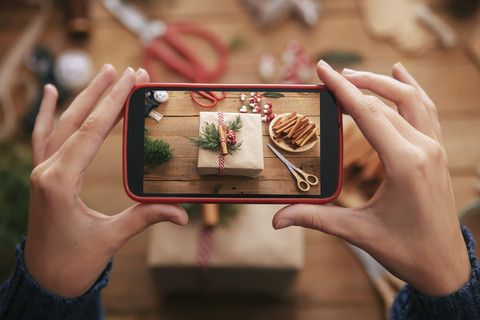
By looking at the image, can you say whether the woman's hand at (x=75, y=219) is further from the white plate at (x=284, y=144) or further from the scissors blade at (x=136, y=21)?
the scissors blade at (x=136, y=21)

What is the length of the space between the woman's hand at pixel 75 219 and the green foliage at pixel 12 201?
56 cm

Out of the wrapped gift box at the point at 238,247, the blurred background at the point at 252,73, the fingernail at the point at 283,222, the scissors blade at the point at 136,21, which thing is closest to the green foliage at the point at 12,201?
the blurred background at the point at 252,73

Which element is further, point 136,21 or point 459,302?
point 136,21

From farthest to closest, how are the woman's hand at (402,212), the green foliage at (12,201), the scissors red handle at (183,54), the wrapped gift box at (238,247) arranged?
the scissors red handle at (183,54)
the green foliage at (12,201)
the wrapped gift box at (238,247)
the woman's hand at (402,212)

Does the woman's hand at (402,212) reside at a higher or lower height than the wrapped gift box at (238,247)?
higher

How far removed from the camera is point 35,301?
0.68 meters

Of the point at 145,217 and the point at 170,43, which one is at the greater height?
the point at 170,43

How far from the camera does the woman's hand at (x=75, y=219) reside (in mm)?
642

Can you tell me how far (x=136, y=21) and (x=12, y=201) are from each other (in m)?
0.83

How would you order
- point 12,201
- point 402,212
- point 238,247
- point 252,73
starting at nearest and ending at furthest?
point 402,212
point 238,247
point 12,201
point 252,73

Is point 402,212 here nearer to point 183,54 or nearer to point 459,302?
point 459,302

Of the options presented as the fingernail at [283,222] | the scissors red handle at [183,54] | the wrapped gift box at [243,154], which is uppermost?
the scissors red handle at [183,54]

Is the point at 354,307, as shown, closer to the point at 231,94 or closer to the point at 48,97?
the point at 231,94

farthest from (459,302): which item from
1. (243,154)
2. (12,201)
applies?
(12,201)
